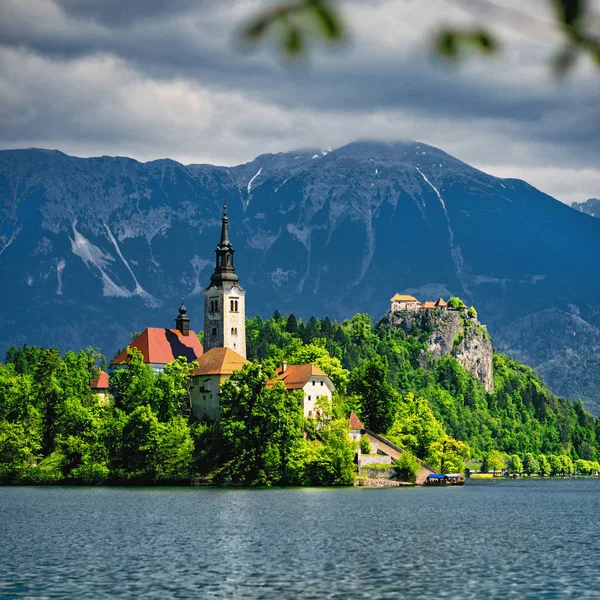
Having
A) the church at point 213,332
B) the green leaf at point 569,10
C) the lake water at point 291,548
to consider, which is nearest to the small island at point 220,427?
the church at point 213,332

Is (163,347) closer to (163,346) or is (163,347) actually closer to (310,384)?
(163,346)

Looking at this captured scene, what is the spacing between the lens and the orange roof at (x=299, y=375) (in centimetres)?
13512

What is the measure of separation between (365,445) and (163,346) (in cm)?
4616

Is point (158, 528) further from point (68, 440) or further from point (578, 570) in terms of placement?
point (68, 440)

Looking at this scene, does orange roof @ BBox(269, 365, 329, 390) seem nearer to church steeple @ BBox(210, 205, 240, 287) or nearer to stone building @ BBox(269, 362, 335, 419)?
stone building @ BBox(269, 362, 335, 419)

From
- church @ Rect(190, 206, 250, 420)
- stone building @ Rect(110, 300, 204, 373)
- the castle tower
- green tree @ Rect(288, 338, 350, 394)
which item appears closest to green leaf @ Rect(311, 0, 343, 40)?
green tree @ Rect(288, 338, 350, 394)

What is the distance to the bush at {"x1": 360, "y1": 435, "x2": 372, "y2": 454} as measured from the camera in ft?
439

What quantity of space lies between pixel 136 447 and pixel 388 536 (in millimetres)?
67930

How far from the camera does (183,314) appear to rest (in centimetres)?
18000

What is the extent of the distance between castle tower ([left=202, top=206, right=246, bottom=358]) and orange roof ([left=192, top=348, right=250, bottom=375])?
19.0m

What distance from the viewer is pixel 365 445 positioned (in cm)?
13438

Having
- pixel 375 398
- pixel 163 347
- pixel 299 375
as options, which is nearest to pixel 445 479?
pixel 375 398

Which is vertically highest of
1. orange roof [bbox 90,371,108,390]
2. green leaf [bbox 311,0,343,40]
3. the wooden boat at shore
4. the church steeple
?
the church steeple

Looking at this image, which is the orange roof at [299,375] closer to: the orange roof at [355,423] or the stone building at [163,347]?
the orange roof at [355,423]
